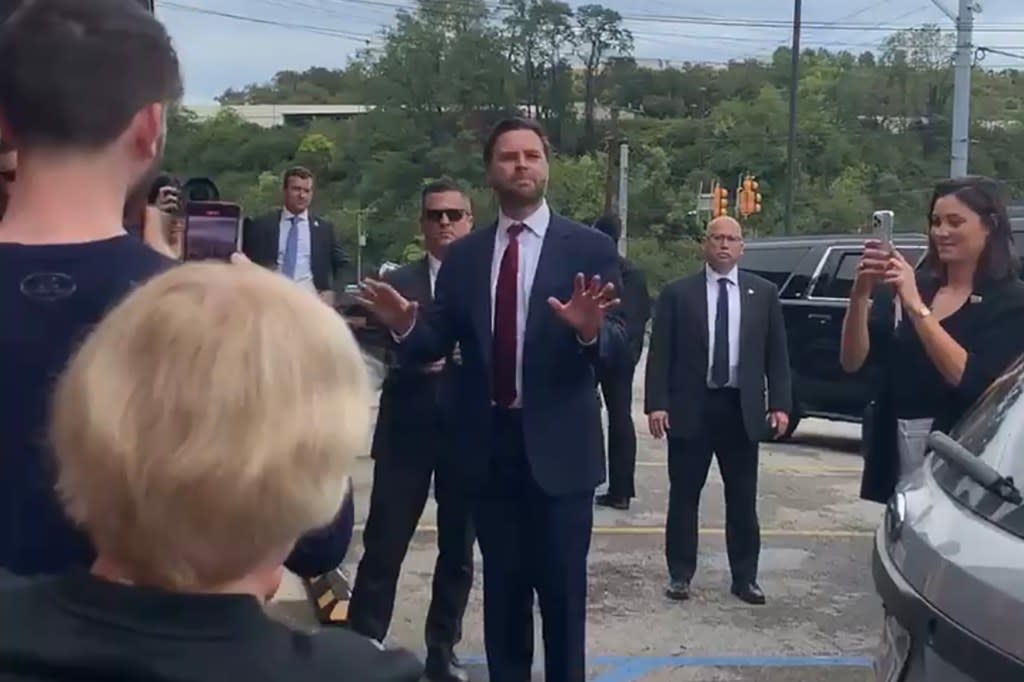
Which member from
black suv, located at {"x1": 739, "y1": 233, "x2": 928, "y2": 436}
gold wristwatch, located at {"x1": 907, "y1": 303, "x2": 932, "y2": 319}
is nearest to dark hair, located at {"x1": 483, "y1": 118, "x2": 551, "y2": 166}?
gold wristwatch, located at {"x1": 907, "y1": 303, "x2": 932, "y2": 319}

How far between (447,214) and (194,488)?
4.57 metres

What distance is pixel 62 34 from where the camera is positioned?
222 centimetres

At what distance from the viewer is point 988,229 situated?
549cm

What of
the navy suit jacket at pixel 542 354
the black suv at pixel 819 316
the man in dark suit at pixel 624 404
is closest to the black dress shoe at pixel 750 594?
the man in dark suit at pixel 624 404

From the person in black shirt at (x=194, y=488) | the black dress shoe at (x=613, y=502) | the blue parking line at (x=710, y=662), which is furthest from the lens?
the black dress shoe at (x=613, y=502)

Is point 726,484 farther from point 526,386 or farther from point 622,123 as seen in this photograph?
point 622,123

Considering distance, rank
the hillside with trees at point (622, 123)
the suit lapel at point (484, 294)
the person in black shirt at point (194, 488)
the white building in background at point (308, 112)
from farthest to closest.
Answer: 1. the white building in background at point (308, 112)
2. the hillside with trees at point (622, 123)
3. the suit lapel at point (484, 294)
4. the person in black shirt at point (194, 488)

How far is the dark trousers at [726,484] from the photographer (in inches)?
302

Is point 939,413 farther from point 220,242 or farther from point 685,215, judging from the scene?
point 685,215

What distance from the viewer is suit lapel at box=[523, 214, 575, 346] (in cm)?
486

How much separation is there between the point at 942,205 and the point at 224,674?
442 centimetres

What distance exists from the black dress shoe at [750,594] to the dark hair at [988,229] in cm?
250

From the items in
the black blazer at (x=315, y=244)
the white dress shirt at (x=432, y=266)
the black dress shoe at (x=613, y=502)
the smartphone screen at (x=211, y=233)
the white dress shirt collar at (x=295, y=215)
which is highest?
the smartphone screen at (x=211, y=233)

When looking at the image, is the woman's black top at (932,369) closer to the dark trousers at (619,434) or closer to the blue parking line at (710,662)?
the blue parking line at (710,662)
